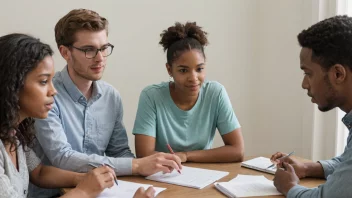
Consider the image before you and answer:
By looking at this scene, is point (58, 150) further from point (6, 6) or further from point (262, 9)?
point (262, 9)

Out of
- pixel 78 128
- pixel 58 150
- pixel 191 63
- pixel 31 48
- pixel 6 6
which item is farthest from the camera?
pixel 6 6

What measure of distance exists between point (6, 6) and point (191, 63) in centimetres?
131

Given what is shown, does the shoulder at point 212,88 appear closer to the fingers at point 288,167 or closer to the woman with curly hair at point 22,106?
the fingers at point 288,167

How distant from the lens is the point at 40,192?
1.85 metres

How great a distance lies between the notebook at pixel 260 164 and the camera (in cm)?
184

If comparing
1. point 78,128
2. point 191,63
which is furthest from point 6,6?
point 191,63

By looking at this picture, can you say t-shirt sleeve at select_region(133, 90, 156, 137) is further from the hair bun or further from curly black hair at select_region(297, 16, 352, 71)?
curly black hair at select_region(297, 16, 352, 71)

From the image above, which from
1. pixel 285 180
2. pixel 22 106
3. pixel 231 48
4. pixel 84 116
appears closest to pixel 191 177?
pixel 285 180

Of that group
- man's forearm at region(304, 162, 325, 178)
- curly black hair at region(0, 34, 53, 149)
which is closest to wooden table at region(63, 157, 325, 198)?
man's forearm at region(304, 162, 325, 178)

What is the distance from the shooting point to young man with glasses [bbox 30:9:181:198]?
Answer: 1740mm

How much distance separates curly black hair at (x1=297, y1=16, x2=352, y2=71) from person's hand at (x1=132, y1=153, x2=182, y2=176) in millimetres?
703

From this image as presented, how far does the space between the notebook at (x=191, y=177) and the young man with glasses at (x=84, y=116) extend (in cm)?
3

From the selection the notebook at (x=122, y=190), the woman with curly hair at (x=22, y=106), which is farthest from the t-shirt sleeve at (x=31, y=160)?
the notebook at (x=122, y=190)

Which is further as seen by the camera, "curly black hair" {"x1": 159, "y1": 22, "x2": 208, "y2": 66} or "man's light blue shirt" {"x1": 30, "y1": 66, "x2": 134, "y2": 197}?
"curly black hair" {"x1": 159, "y1": 22, "x2": 208, "y2": 66}
